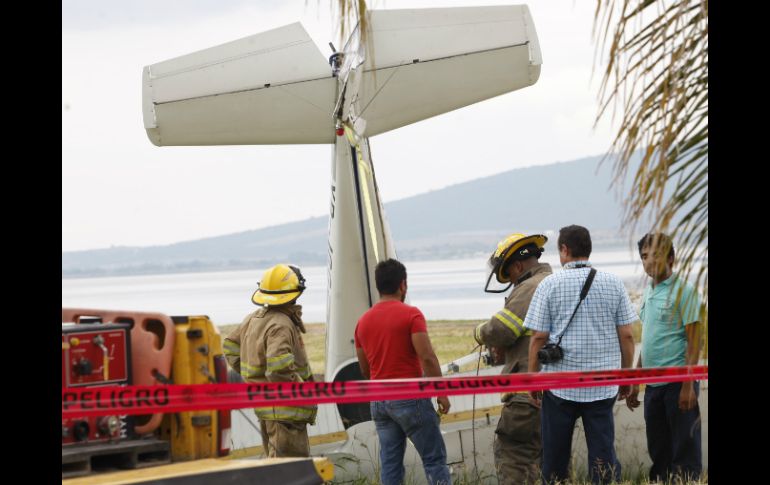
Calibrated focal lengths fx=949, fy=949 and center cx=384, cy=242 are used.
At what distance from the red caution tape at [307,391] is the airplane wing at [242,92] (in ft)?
12.5

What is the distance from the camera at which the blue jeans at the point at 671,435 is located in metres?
5.67

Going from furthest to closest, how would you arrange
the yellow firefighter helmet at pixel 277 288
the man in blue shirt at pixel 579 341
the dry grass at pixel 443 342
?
the dry grass at pixel 443 342, the yellow firefighter helmet at pixel 277 288, the man in blue shirt at pixel 579 341

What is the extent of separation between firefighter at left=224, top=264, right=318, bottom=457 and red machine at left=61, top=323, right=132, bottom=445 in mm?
766

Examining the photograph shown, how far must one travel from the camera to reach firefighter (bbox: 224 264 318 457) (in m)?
5.51

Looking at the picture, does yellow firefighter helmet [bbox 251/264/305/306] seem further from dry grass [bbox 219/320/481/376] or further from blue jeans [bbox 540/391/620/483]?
dry grass [bbox 219/320/481/376]

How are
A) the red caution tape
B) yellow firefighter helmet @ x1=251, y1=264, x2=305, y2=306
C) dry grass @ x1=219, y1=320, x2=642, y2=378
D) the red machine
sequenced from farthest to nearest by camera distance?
dry grass @ x1=219, y1=320, x2=642, y2=378
yellow firefighter helmet @ x1=251, y1=264, x2=305, y2=306
the red machine
the red caution tape

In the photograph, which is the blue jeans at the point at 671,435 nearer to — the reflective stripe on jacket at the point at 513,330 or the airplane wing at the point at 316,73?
the reflective stripe on jacket at the point at 513,330

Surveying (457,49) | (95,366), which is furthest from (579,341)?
(457,49)

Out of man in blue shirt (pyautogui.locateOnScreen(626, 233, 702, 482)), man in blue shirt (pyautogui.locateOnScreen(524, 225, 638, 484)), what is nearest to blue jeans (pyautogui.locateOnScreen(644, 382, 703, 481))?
man in blue shirt (pyautogui.locateOnScreen(626, 233, 702, 482))

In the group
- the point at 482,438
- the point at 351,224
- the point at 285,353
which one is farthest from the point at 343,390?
the point at 351,224

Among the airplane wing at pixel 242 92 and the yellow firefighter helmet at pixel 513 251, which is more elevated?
the airplane wing at pixel 242 92

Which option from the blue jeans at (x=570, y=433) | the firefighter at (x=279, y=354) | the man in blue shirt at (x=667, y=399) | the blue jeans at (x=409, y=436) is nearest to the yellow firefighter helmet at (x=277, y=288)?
the firefighter at (x=279, y=354)

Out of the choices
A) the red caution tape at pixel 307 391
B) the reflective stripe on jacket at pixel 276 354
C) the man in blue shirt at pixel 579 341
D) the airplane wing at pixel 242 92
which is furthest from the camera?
the airplane wing at pixel 242 92

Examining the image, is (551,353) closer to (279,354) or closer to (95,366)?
(279,354)
